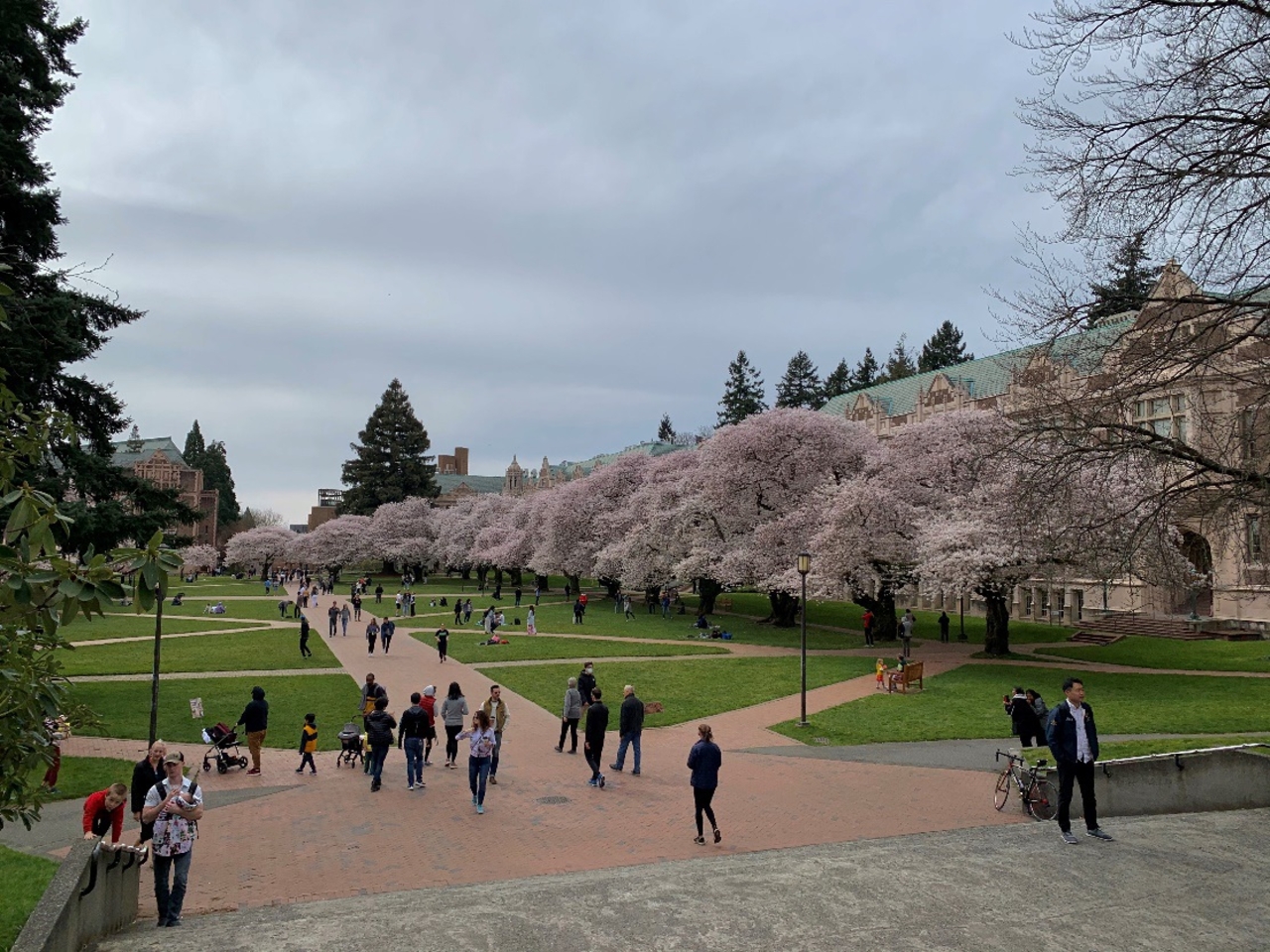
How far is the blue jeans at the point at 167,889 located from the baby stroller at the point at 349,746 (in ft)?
25.0

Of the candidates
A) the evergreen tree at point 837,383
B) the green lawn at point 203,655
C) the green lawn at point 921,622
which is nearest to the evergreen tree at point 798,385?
the evergreen tree at point 837,383

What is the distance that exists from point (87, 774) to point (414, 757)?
5732 mm

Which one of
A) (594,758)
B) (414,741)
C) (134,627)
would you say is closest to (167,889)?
(414,741)

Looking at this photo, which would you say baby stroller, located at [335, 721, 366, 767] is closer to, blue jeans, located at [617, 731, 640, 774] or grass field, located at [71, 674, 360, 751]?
grass field, located at [71, 674, 360, 751]

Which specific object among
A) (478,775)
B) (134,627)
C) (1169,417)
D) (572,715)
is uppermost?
(1169,417)

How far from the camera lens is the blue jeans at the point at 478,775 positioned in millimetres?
12289

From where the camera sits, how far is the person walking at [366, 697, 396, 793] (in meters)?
13.6

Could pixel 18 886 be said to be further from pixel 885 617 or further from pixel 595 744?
pixel 885 617

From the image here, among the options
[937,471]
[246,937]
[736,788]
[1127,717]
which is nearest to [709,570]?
[937,471]

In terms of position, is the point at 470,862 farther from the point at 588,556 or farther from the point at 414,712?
→ the point at 588,556

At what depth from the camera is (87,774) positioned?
14148mm

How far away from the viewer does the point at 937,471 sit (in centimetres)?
3528

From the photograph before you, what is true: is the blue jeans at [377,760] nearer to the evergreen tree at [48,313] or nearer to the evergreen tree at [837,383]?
the evergreen tree at [48,313]

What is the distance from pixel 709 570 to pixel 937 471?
12611 mm
